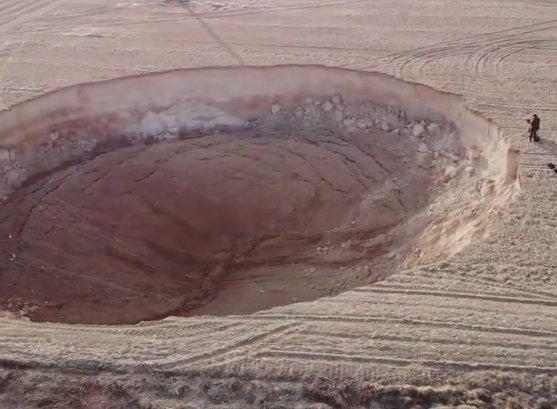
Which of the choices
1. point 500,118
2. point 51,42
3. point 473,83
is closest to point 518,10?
point 473,83

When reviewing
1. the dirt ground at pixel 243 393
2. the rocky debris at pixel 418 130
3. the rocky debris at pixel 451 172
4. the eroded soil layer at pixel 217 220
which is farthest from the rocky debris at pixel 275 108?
the dirt ground at pixel 243 393

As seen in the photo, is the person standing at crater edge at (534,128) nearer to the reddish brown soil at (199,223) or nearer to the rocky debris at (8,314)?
the reddish brown soil at (199,223)

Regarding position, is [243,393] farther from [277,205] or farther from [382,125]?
[382,125]

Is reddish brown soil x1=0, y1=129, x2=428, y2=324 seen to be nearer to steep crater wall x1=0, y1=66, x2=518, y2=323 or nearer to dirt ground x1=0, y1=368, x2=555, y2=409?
steep crater wall x1=0, y1=66, x2=518, y2=323

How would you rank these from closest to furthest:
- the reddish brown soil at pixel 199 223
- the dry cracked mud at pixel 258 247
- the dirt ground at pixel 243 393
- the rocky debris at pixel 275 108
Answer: the dirt ground at pixel 243 393
the dry cracked mud at pixel 258 247
the reddish brown soil at pixel 199 223
the rocky debris at pixel 275 108

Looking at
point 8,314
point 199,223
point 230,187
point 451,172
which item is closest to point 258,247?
point 199,223

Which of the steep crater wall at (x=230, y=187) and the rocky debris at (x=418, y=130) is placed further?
the rocky debris at (x=418, y=130)
